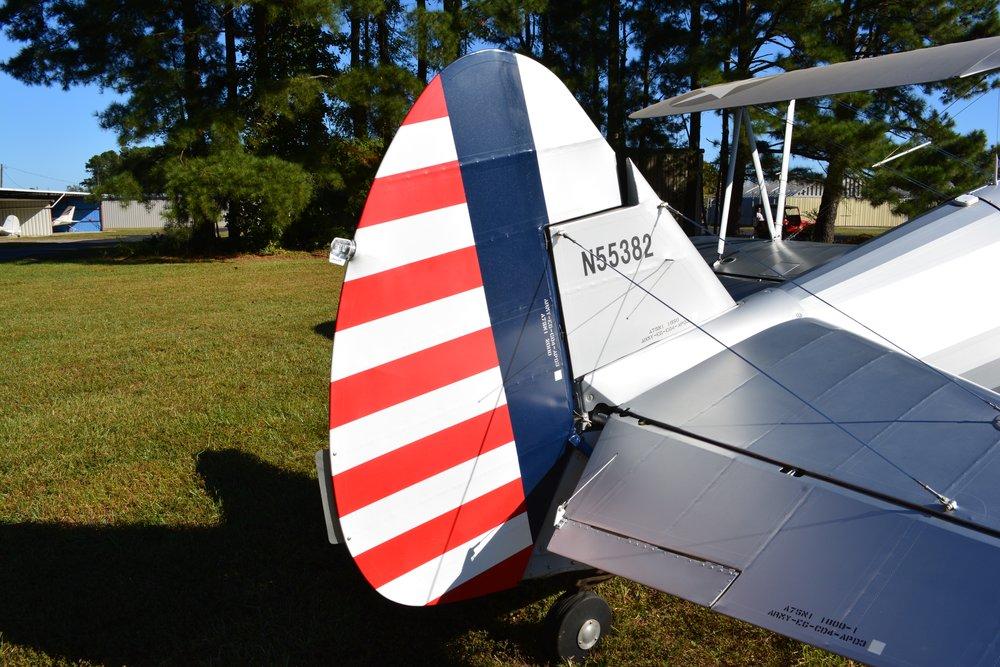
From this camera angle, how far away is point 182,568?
366cm

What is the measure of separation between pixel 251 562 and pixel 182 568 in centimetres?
32

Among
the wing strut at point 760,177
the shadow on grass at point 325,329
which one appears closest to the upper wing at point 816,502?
the wing strut at point 760,177

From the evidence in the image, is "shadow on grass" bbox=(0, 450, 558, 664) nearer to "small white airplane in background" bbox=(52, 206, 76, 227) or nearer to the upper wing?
the upper wing

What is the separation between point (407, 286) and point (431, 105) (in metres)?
0.55

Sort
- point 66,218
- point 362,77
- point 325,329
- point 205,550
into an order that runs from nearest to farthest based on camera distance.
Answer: point 205,550
point 325,329
point 362,77
point 66,218

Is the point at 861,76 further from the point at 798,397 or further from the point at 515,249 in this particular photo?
the point at 515,249

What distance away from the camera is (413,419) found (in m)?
2.31

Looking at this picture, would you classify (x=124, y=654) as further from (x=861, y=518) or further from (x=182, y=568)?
(x=861, y=518)

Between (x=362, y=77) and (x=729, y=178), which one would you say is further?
(x=362, y=77)

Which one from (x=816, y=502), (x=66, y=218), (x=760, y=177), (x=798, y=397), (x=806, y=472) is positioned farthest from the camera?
(x=66, y=218)

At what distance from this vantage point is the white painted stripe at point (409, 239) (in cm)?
218

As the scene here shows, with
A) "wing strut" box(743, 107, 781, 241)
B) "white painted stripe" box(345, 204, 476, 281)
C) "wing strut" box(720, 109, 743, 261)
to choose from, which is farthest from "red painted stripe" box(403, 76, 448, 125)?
"wing strut" box(743, 107, 781, 241)

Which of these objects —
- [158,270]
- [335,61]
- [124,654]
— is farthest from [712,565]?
[335,61]

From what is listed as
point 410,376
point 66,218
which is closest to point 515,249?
point 410,376
